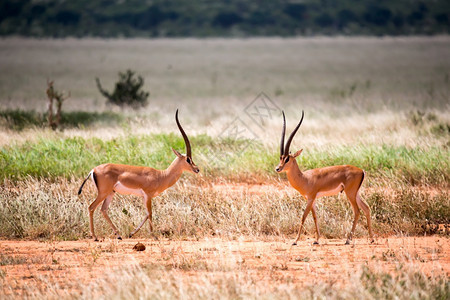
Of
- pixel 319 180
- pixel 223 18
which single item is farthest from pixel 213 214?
pixel 223 18

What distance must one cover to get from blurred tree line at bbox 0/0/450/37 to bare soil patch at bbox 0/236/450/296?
93721 millimetres

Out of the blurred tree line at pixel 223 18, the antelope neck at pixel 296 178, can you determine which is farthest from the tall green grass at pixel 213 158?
the blurred tree line at pixel 223 18

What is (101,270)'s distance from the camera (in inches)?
306

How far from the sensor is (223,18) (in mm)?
108875

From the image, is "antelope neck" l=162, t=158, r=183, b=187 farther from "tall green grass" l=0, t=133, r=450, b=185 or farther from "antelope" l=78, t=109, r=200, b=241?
"tall green grass" l=0, t=133, r=450, b=185

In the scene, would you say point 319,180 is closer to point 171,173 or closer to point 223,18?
point 171,173

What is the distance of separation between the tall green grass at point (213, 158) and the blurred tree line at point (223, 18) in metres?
87.7

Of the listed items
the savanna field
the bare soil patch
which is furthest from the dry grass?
the bare soil patch

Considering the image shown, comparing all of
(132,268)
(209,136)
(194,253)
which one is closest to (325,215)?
(194,253)

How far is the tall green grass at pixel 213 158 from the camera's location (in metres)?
12.8

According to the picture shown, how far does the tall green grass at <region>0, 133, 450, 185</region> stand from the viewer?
42.1ft

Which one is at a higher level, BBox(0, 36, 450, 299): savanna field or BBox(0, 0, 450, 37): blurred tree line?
BBox(0, 0, 450, 37): blurred tree line

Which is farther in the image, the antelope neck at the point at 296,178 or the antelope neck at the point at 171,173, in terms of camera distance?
the antelope neck at the point at 171,173

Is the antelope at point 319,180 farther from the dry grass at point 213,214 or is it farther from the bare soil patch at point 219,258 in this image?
the dry grass at point 213,214
